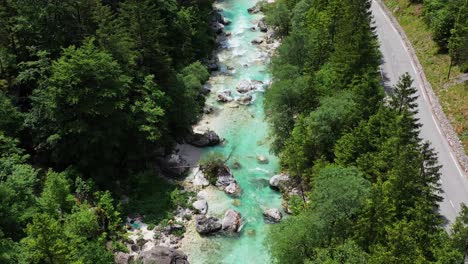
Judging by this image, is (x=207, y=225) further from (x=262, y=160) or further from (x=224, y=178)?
(x=262, y=160)

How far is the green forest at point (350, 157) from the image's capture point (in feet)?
127

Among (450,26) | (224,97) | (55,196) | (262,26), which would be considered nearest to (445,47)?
(450,26)

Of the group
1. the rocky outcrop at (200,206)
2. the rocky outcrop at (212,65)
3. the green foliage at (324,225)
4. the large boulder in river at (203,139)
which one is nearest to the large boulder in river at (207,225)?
the rocky outcrop at (200,206)

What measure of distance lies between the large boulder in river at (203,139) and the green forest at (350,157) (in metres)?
8.44

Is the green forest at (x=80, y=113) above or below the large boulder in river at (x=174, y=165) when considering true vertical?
above

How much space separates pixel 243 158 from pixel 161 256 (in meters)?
20.6

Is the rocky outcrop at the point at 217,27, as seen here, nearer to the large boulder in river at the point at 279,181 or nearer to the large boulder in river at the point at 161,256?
the large boulder in river at the point at 279,181

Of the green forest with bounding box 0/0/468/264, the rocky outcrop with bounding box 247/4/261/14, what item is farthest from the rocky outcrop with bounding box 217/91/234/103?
the rocky outcrop with bounding box 247/4/261/14

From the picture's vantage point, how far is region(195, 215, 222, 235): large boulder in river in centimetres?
5328

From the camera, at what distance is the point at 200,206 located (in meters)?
56.7

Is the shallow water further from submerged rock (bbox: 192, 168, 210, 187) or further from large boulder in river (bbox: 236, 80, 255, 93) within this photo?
submerged rock (bbox: 192, 168, 210, 187)

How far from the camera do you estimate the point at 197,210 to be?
56.2 meters

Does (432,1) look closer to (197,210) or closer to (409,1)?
(409,1)

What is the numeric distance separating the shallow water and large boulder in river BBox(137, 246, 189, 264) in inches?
68.4
